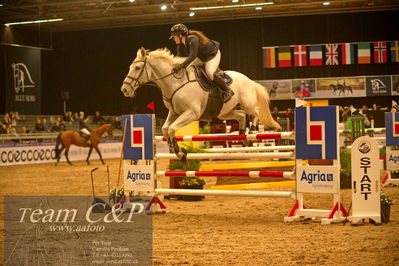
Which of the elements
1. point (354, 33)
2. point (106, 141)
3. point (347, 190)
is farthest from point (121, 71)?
point (347, 190)

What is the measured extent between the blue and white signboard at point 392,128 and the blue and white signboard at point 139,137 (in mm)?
4014

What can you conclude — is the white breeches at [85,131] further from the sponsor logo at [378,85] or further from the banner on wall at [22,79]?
the sponsor logo at [378,85]

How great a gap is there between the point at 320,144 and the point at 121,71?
21625 millimetres

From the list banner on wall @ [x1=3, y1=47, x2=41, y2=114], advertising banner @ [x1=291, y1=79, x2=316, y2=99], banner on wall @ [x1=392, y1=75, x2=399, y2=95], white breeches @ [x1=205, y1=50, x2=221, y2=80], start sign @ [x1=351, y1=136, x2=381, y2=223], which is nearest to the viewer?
start sign @ [x1=351, y1=136, x2=381, y2=223]

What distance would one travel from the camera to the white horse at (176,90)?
6.04 meters

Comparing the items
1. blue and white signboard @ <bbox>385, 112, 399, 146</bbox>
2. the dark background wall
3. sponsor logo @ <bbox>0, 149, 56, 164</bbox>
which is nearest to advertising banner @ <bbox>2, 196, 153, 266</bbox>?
blue and white signboard @ <bbox>385, 112, 399, 146</bbox>

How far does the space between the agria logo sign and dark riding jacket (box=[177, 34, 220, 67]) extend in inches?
716

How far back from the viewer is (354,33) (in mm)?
23156

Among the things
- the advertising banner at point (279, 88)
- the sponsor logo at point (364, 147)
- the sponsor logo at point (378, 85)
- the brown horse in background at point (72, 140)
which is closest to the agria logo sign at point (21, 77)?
the brown horse in background at point (72, 140)

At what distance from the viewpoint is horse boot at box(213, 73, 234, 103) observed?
619 cm

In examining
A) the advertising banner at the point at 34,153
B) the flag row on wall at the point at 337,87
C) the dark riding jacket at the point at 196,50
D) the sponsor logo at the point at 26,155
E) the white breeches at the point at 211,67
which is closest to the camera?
the dark riding jacket at the point at 196,50

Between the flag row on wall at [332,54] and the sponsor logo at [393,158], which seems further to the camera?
the flag row on wall at [332,54]

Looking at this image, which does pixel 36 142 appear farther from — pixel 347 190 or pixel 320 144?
pixel 320 144

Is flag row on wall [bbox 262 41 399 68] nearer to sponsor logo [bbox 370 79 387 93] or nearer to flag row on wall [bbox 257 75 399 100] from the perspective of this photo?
flag row on wall [bbox 257 75 399 100]
